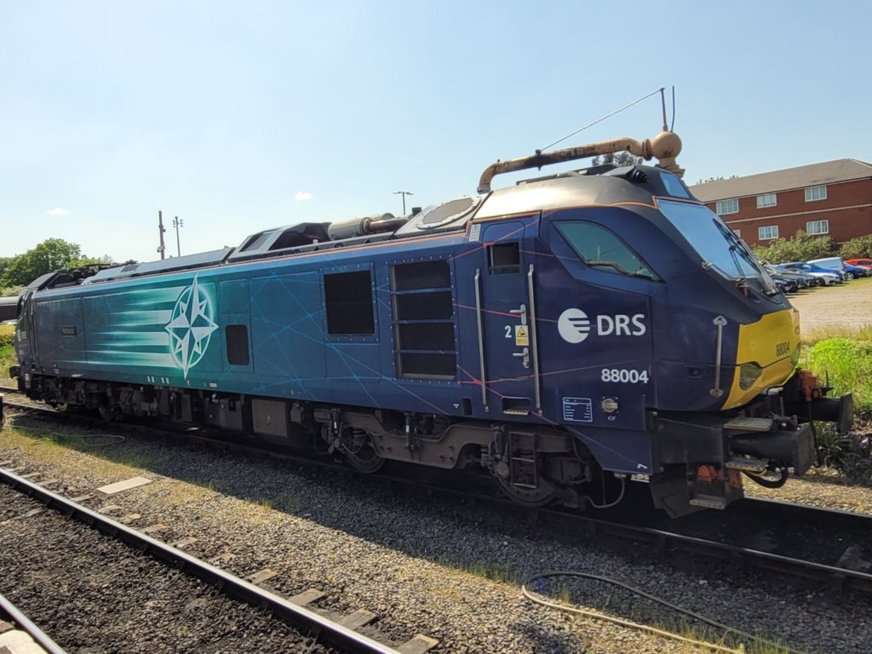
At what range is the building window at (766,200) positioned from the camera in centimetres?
5497

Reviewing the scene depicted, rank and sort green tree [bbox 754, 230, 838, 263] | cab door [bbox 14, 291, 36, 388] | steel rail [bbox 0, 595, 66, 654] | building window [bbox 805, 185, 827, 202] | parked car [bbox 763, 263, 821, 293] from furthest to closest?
building window [bbox 805, 185, 827, 202] → green tree [bbox 754, 230, 838, 263] → parked car [bbox 763, 263, 821, 293] → cab door [bbox 14, 291, 36, 388] → steel rail [bbox 0, 595, 66, 654]

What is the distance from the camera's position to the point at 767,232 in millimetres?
55969

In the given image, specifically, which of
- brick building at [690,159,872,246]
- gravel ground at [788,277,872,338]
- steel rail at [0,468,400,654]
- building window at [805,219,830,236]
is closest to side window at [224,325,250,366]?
steel rail at [0,468,400,654]

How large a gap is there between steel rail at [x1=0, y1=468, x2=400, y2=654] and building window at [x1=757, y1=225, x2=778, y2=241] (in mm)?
59001

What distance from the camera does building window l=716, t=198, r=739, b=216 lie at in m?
57.1

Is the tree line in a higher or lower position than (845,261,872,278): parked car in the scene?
higher

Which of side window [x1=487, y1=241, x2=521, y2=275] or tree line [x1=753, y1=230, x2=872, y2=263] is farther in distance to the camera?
tree line [x1=753, y1=230, x2=872, y2=263]

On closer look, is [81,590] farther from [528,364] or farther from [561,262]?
[561,262]

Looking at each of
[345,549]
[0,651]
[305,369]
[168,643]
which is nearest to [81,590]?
[0,651]

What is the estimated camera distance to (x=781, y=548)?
5855 mm

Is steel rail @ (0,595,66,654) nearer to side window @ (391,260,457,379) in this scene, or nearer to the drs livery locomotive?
the drs livery locomotive

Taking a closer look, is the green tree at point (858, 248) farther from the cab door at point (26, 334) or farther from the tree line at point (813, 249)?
the cab door at point (26, 334)

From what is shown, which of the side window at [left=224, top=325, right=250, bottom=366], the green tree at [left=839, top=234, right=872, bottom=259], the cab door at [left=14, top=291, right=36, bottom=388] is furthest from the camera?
the green tree at [left=839, top=234, right=872, bottom=259]

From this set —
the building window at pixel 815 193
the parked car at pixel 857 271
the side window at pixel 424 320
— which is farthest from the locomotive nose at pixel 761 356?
the building window at pixel 815 193
